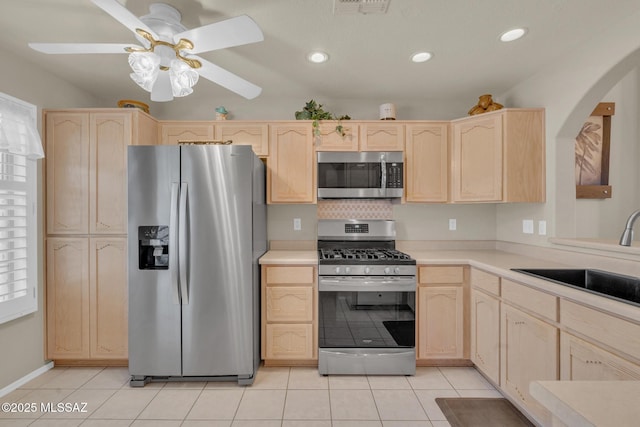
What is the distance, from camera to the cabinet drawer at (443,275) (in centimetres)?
260

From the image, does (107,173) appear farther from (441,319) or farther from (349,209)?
(441,319)

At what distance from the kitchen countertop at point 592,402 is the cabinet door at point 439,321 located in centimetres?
196

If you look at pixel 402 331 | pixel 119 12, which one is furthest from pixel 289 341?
pixel 119 12

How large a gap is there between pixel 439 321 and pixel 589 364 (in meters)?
1.18

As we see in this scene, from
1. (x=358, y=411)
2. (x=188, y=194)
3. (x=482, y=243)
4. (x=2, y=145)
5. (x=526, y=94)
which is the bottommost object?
(x=358, y=411)

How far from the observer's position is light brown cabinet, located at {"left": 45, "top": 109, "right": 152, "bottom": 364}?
2.57 metres

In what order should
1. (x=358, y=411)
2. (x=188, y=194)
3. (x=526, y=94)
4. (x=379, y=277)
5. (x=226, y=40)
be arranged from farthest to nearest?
(x=526, y=94) < (x=379, y=277) < (x=188, y=194) < (x=358, y=411) < (x=226, y=40)

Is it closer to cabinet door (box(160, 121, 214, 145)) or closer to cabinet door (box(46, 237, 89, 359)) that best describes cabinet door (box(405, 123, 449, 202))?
cabinet door (box(160, 121, 214, 145))

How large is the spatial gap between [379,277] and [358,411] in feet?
3.09

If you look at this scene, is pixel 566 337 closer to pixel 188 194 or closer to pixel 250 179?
pixel 250 179

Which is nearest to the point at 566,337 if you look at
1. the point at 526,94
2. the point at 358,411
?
the point at 358,411

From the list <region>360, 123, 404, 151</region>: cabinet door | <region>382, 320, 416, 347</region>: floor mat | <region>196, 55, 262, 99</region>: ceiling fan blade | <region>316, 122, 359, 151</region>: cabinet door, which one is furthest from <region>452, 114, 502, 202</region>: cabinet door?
<region>196, 55, 262, 99</region>: ceiling fan blade

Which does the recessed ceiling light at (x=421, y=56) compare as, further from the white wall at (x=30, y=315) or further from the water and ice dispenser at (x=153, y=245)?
the white wall at (x=30, y=315)

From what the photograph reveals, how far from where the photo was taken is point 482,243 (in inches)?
128
